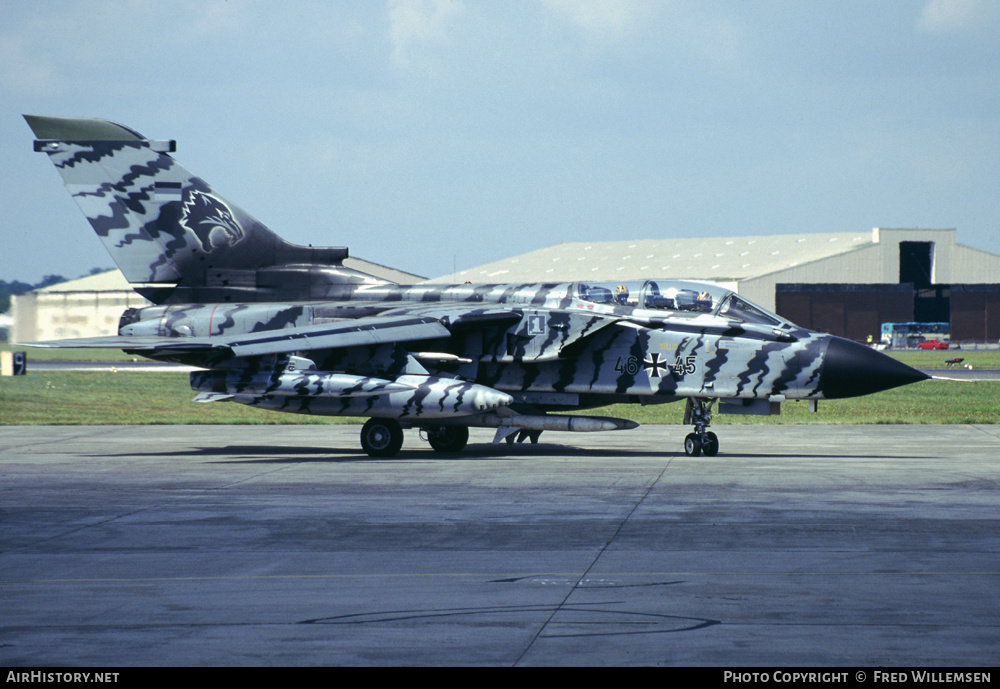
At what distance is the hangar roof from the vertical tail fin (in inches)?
2183

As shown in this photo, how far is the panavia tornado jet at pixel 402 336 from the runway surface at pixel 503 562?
1271 mm

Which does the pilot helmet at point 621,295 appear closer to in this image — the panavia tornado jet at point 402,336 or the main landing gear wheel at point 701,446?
the panavia tornado jet at point 402,336

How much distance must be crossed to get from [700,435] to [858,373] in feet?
8.75

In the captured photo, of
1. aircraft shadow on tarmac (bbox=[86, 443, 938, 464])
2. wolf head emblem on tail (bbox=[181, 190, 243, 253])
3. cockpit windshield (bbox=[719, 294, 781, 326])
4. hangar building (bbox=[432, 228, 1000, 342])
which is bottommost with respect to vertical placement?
aircraft shadow on tarmac (bbox=[86, 443, 938, 464])

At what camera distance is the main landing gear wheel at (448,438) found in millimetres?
20000

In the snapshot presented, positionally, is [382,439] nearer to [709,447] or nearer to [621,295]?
[621,295]

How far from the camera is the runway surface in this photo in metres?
6.69

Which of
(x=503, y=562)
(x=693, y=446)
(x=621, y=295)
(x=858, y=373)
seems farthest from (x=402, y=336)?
(x=503, y=562)

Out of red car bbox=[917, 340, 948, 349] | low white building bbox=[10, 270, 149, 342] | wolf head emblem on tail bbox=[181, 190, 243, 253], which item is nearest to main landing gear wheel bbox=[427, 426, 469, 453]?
wolf head emblem on tail bbox=[181, 190, 243, 253]

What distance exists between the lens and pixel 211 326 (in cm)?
2055

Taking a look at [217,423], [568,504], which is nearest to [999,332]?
[217,423]

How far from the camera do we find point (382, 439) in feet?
62.9

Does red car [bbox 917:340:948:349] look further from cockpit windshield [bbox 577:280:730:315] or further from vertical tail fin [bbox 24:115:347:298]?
vertical tail fin [bbox 24:115:347:298]

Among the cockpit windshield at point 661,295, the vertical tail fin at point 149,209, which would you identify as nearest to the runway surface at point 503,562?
the cockpit windshield at point 661,295
